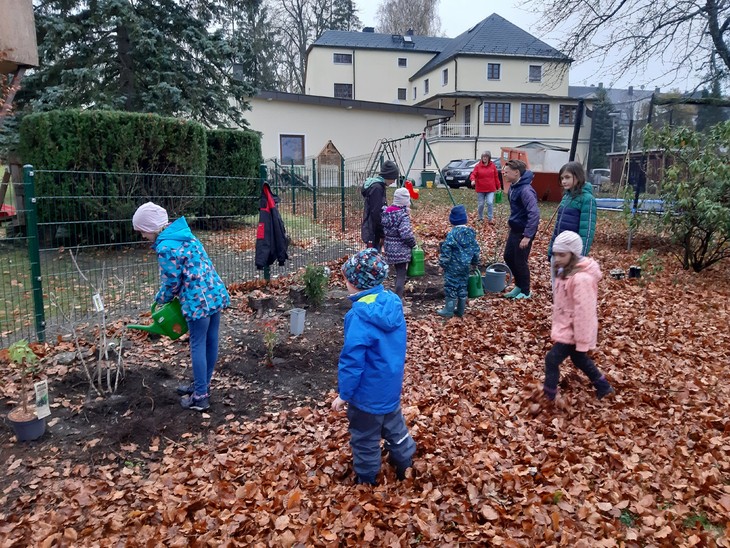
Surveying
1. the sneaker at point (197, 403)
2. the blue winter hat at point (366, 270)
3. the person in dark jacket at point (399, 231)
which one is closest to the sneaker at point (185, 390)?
the sneaker at point (197, 403)

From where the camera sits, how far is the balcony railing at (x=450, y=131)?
110ft

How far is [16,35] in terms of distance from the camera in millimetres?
8891

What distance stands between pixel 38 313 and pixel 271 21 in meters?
40.7

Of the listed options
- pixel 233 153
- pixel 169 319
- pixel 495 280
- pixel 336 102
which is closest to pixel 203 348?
pixel 169 319

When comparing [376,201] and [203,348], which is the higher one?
[376,201]

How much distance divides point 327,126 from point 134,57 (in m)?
16.0

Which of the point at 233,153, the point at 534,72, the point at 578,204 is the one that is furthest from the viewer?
the point at 534,72

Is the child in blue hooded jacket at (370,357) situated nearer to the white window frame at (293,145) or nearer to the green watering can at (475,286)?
the green watering can at (475,286)

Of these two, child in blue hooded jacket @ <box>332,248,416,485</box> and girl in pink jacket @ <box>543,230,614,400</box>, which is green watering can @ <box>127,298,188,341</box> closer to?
child in blue hooded jacket @ <box>332,248,416,485</box>

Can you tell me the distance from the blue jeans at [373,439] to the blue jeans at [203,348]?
1.46m

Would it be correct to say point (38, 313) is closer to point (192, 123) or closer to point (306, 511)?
point (306, 511)

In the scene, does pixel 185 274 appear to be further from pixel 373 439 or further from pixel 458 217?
pixel 458 217

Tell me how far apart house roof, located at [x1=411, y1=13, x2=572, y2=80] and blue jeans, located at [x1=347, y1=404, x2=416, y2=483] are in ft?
121

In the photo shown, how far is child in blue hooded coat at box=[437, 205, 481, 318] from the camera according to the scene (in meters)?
6.20
